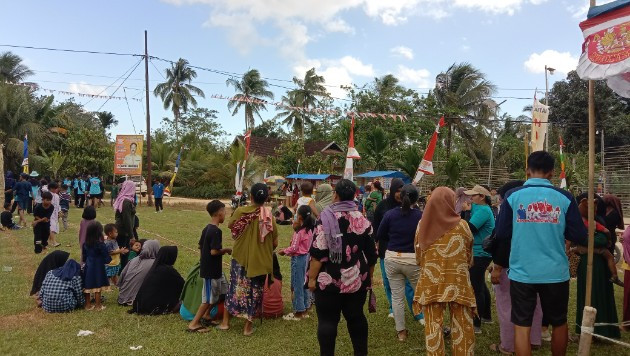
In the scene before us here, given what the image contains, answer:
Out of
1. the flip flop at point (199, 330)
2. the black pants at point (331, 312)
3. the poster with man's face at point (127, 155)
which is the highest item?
the poster with man's face at point (127, 155)

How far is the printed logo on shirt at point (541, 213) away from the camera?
351 cm

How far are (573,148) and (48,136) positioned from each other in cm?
3471

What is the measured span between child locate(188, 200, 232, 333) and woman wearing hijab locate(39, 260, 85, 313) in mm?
1841

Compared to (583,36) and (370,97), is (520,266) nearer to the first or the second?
(583,36)

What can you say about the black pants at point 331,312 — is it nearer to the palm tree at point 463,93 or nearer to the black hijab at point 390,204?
the black hijab at point 390,204

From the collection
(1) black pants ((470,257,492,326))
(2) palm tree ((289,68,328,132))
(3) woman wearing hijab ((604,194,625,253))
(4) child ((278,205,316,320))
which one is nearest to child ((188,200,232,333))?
(4) child ((278,205,316,320))

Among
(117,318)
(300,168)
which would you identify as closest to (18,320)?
(117,318)

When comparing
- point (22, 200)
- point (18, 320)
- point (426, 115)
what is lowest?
point (18, 320)

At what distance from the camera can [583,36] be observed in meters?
3.84

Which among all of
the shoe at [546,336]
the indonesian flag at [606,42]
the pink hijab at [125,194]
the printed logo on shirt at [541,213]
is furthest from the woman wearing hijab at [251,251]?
the pink hijab at [125,194]

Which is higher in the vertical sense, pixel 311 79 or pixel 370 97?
pixel 311 79

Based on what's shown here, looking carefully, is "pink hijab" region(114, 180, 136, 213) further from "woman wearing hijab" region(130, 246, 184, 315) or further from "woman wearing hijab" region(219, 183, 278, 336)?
"woman wearing hijab" region(219, 183, 278, 336)

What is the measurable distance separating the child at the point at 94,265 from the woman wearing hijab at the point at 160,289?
1.85ft

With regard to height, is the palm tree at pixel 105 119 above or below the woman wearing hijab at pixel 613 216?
above
